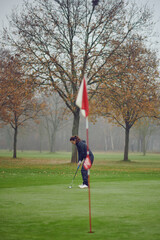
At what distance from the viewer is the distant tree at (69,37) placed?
3095cm

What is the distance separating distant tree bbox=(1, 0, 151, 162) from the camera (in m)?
31.0

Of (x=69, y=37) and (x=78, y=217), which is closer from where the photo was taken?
(x=78, y=217)

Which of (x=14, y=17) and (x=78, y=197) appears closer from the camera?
(x=78, y=197)

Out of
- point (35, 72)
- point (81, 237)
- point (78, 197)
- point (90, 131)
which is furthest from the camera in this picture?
point (90, 131)

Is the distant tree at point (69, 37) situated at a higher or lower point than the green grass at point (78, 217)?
higher

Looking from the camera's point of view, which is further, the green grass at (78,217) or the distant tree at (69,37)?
the distant tree at (69,37)

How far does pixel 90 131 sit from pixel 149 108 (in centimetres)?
8521

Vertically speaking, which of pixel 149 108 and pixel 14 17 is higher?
pixel 14 17

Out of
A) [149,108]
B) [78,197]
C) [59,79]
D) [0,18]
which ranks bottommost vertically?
[78,197]

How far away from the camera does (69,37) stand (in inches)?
1314

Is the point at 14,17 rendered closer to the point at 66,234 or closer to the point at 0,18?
the point at 0,18

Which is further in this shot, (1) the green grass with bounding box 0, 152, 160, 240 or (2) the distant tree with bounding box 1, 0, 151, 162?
(2) the distant tree with bounding box 1, 0, 151, 162

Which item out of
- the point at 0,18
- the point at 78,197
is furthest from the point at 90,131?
the point at 78,197

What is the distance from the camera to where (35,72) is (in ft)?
97.6
